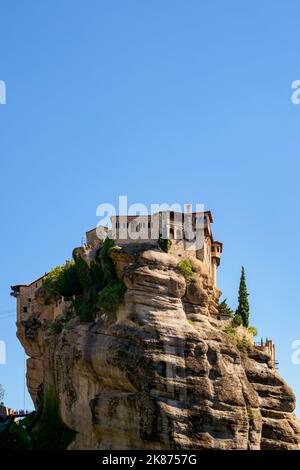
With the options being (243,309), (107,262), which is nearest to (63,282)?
(107,262)

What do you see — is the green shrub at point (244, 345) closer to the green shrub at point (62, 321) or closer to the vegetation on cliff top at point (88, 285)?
the vegetation on cliff top at point (88, 285)

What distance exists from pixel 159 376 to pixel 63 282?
13375 millimetres

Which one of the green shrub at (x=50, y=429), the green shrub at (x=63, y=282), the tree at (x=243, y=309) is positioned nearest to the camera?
the green shrub at (x=50, y=429)

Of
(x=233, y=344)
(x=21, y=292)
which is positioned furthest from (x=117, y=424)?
(x=21, y=292)

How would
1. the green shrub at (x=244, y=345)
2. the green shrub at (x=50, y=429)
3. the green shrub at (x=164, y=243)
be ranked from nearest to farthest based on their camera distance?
the green shrub at (x=50, y=429) → the green shrub at (x=164, y=243) → the green shrub at (x=244, y=345)

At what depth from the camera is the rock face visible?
8406 centimetres

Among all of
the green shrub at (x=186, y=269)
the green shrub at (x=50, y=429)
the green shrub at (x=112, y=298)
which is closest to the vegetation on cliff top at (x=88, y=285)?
the green shrub at (x=112, y=298)

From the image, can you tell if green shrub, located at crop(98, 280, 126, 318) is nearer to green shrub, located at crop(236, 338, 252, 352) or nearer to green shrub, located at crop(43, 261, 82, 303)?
green shrub, located at crop(43, 261, 82, 303)

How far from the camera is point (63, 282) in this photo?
95250 mm

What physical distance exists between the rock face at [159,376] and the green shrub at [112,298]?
0.50m

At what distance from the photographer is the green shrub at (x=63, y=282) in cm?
9488

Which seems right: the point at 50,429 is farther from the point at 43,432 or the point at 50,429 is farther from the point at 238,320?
the point at 238,320

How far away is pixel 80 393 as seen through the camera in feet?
289
